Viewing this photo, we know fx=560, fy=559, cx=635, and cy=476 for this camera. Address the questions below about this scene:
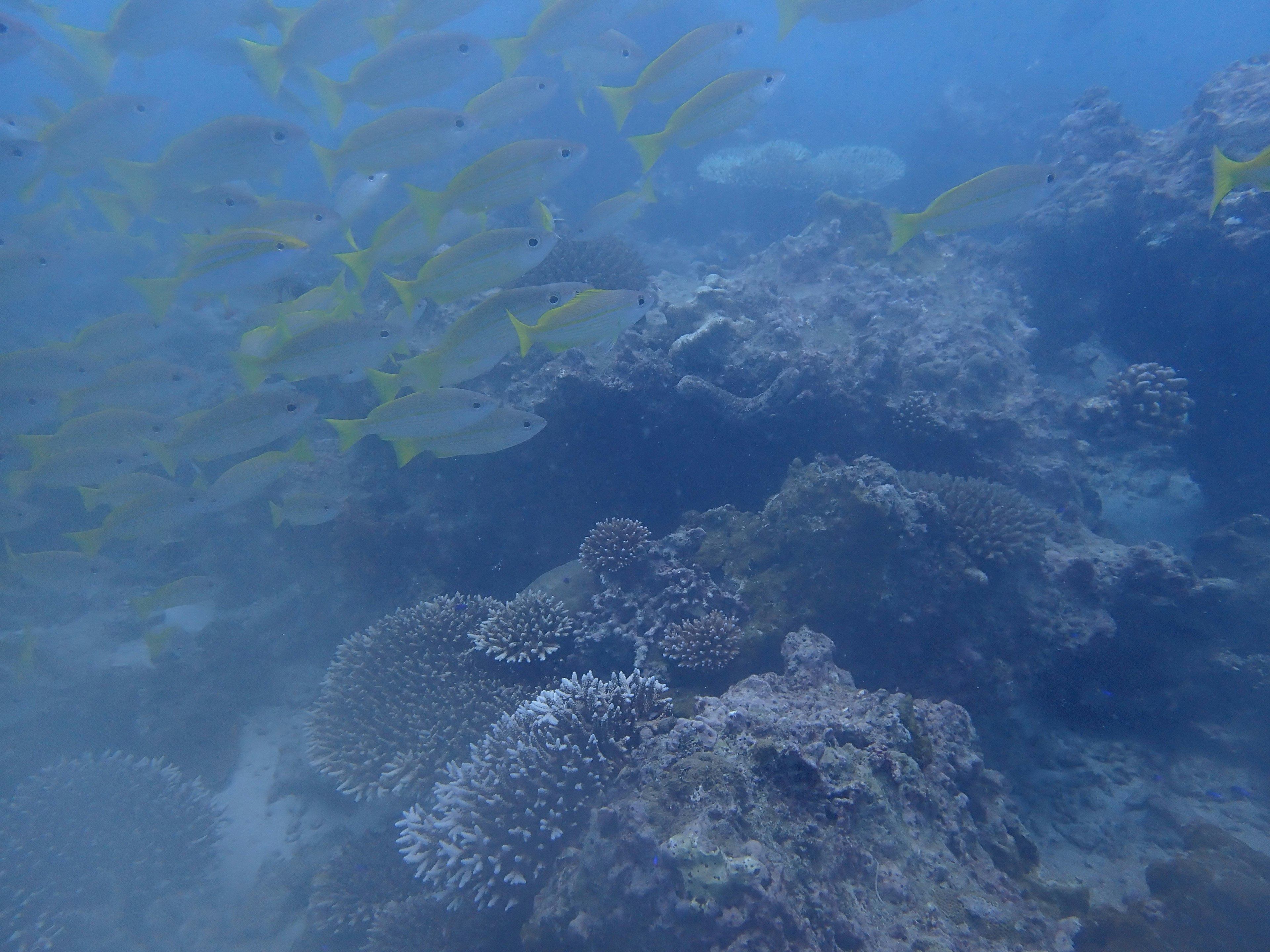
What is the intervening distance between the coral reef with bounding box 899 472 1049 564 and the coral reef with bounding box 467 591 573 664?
3228 millimetres

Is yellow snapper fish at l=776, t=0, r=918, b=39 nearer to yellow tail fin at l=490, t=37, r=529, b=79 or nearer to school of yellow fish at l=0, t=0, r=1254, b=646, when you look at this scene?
school of yellow fish at l=0, t=0, r=1254, b=646

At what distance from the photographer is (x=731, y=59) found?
5.21 m

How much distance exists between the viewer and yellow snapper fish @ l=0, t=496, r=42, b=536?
606 cm

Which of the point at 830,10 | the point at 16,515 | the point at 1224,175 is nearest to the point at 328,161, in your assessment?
the point at 16,515

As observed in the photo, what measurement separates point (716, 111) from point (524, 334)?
294 centimetres

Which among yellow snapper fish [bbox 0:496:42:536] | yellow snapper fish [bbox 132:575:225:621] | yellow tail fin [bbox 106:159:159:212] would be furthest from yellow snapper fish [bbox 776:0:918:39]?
yellow snapper fish [bbox 0:496:42:536]

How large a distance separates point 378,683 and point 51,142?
274 inches

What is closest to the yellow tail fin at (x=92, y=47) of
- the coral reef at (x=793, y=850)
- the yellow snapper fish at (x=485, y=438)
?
the yellow snapper fish at (x=485, y=438)

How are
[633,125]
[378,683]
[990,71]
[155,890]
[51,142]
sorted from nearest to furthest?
1. [378,683]
2. [155,890]
3. [51,142]
4. [633,125]
5. [990,71]

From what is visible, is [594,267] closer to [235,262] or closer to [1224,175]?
[235,262]

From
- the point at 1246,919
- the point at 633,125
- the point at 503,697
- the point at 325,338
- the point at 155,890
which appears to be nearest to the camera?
the point at 1246,919

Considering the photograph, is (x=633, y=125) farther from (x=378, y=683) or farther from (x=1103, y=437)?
(x=378, y=683)

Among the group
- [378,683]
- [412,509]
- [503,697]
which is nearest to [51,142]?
[412,509]

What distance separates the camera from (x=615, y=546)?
5.02m
